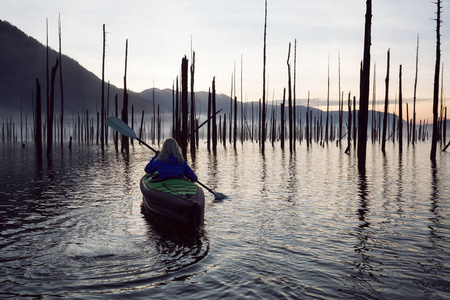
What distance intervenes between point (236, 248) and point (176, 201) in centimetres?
175

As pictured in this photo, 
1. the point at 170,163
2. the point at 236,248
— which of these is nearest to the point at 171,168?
the point at 170,163

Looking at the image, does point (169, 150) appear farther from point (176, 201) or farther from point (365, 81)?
point (365, 81)

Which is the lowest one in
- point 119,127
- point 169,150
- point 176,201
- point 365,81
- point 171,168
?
point 176,201

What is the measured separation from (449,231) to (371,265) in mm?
2760

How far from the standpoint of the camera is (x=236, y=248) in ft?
20.1

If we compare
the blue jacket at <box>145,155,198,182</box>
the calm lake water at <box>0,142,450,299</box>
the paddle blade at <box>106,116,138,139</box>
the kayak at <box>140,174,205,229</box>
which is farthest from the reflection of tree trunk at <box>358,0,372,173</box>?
the kayak at <box>140,174,205,229</box>

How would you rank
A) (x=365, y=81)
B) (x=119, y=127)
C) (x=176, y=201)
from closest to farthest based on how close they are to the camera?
1. (x=176, y=201)
2. (x=119, y=127)
3. (x=365, y=81)

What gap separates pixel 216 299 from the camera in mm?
4195

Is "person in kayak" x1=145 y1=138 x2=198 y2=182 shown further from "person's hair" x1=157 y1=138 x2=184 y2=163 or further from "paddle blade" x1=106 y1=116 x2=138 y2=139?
"paddle blade" x1=106 y1=116 x2=138 y2=139

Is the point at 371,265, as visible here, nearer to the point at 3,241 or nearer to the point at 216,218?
the point at 216,218

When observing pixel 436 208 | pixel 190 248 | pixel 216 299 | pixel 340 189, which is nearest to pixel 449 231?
pixel 436 208

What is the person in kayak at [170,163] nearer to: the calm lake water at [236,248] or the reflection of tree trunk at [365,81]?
the calm lake water at [236,248]

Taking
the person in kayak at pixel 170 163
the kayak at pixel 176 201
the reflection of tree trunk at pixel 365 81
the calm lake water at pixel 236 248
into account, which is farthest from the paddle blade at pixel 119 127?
the reflection of tree trunk at pixel 365 81

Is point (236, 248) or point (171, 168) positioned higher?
point (171, 168)
